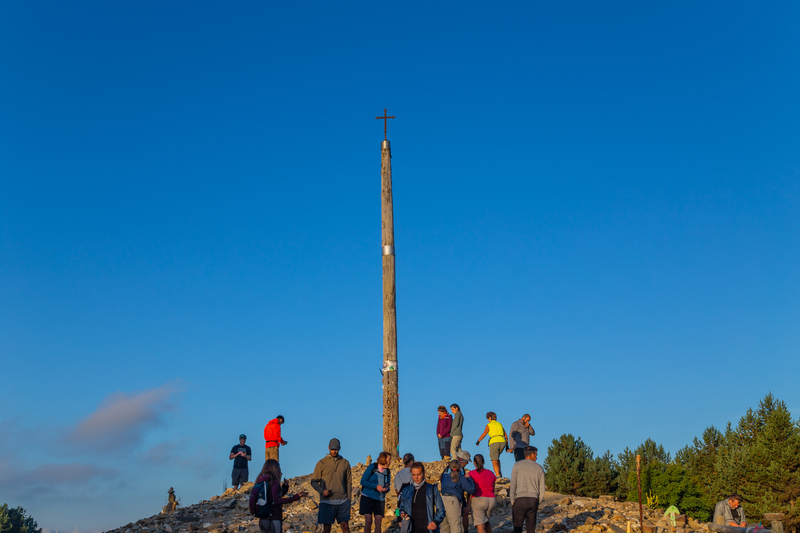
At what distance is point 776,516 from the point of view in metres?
A: 17.8

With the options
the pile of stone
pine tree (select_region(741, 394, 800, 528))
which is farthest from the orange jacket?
pine tree (select_region(741, 394, 800, 528))

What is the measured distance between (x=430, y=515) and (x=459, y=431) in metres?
9.25

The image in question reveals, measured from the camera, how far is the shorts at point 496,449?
60.0 ft

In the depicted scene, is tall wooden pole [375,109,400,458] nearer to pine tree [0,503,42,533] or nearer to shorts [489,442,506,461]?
shorts [489,442,506,461]

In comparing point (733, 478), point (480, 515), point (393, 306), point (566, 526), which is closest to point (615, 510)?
point (566, 526)

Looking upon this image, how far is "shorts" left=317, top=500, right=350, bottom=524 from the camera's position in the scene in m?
11.7

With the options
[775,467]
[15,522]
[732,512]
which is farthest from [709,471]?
[15,522]

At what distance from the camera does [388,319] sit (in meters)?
22.1

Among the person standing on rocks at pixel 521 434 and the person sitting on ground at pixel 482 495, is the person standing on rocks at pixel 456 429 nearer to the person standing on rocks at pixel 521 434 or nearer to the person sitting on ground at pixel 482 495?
the person standing on rocks at pixel 521 434

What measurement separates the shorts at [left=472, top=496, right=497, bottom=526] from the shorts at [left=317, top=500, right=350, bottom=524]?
7.13 feet

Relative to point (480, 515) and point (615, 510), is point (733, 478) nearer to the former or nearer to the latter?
point (615, 510)

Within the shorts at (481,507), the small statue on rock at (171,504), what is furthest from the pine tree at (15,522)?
the shorts at (481,507)

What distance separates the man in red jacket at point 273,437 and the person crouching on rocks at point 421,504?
358 inches

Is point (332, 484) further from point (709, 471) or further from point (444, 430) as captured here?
point (709, 471)
